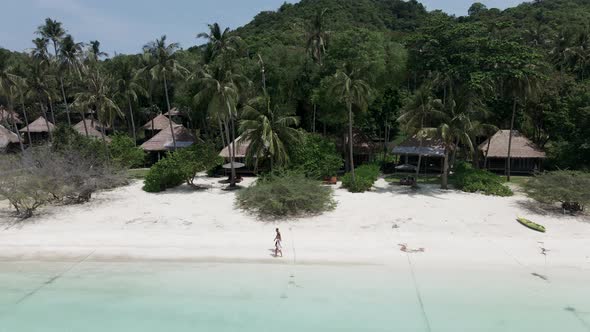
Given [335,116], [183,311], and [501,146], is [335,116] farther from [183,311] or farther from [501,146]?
[183,311]

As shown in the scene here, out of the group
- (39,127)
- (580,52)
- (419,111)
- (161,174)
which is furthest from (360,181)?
(39,127)

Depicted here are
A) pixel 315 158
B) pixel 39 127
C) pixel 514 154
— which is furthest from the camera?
pixel 39 127

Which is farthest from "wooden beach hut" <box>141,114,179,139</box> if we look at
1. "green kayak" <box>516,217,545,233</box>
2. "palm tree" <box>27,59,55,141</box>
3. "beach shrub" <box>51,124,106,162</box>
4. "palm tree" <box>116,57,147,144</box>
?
"green kayak" <box>516,217,545,233</box>

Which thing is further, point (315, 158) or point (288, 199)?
point (315, 158)

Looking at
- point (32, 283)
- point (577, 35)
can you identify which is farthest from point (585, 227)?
point (577, 35)

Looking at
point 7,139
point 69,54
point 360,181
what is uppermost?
point 69,54

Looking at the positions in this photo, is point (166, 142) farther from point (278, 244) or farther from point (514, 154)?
point (514, 154)
